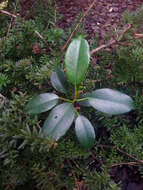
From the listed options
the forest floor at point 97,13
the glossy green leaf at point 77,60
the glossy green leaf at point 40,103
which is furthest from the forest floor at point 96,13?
the glossy green leaf at point 40,103

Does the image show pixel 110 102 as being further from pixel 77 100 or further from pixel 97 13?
pixel 97 13

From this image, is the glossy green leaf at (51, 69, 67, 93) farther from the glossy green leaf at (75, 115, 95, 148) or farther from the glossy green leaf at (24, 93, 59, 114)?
the glossy green leaf at (75, 115, 95, 148)

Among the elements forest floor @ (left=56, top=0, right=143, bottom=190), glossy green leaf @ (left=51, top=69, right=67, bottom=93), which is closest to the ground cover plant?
glossy green leaf @ (left=51, top=69, right=67, bottom=93)

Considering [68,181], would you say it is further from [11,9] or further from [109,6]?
[109,6]

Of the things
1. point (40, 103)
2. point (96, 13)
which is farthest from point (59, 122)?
point (96, 13)

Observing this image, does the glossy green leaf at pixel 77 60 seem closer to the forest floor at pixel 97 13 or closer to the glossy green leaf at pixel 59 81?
the glossy green leaf at pixel 59 81

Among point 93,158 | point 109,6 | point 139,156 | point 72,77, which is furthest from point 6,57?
point 109,6
